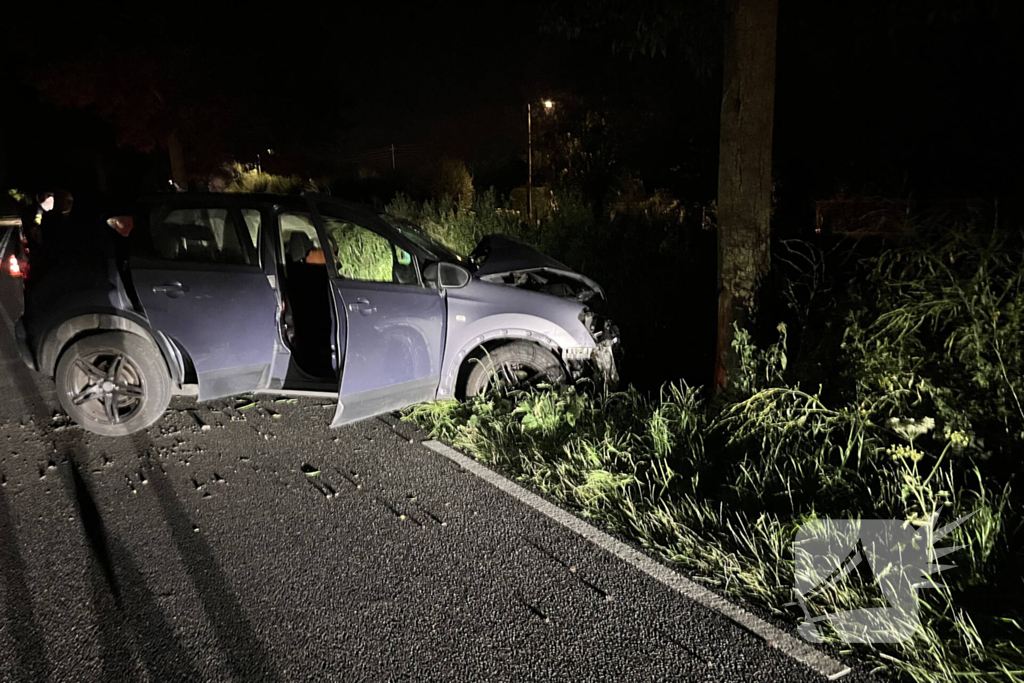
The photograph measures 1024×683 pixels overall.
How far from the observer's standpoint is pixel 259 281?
5.17m

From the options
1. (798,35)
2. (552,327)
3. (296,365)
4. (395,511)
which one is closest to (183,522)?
(395,511)

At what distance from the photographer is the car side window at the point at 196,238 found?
5199 millimetres

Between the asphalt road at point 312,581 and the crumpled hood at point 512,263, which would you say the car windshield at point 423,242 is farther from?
the asphalt road at point 312,581

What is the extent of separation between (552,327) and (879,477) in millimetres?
2392

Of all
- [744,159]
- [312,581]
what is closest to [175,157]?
[744,159]

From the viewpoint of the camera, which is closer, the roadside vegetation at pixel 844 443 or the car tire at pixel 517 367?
the roadside vegetation at pixel 844 443

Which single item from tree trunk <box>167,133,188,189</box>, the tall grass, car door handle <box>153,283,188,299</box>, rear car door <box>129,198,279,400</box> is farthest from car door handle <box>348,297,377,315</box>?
tree trunk <box>167,133,188,189</box>

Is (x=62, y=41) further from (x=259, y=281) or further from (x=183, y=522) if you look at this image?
(x=183, y=522)

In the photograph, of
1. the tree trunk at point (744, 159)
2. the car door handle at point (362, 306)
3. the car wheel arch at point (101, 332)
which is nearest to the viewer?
the tree trunk at point (744, 159)

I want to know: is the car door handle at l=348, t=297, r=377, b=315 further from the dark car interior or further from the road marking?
the road marking

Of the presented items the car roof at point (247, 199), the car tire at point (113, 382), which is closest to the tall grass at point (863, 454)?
the car roof at point (247, 199)

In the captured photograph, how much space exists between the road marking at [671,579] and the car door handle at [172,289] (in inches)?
89.9

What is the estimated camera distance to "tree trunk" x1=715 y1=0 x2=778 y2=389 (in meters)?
4.79

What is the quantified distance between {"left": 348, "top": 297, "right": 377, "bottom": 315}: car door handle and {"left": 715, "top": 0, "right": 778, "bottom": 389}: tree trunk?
103 inches
